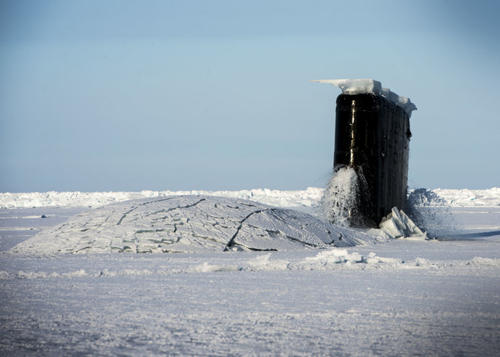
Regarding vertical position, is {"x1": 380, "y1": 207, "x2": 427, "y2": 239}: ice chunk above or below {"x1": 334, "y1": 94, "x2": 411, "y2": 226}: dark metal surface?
below

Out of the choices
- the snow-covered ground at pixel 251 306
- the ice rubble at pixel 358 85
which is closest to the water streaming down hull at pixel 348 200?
the ice rubble at pixel 358 85

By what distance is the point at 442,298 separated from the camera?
3.69m

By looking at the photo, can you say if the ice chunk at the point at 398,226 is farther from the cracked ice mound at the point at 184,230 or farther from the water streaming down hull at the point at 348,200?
the cracked ice mound at the point at 184,230

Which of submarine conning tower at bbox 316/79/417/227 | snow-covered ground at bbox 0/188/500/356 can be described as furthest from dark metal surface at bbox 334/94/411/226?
snow-covered ground at bbox 0/188/500/356

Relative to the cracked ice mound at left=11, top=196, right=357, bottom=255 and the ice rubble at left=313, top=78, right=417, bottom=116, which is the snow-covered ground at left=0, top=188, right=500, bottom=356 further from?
the ice rubble at left=313, top=78, right=417, bottom=116

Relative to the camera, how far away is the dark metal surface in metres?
9.46

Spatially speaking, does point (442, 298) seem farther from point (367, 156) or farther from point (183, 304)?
point (367, 156)

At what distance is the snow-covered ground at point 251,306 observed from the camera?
2568 millimetres

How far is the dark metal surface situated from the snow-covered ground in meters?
3.64

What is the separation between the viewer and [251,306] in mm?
3404

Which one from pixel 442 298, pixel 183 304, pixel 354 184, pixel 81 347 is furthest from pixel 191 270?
pixel 354 184

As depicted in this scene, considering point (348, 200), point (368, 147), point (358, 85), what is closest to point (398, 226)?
point (348, 200)

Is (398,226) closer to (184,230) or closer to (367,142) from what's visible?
(367,142)

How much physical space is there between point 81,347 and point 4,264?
3314 millimetres
